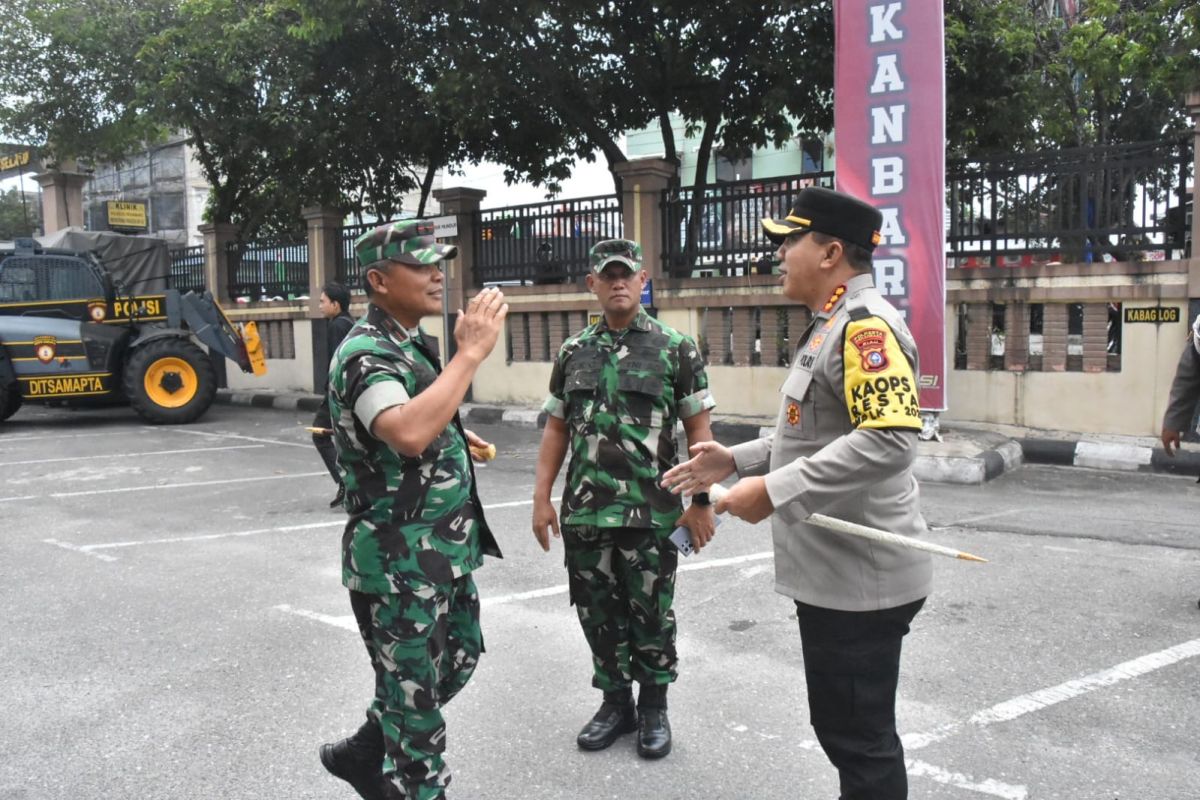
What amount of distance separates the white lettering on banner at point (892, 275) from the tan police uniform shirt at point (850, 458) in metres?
6.58

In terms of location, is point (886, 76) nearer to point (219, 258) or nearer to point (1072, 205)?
point (1072, 205)

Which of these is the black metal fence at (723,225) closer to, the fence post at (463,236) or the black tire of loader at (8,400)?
the fence post at (463,236)

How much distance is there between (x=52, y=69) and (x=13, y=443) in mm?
8277

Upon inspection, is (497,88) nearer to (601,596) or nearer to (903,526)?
(601,596)

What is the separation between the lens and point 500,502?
7848 mm

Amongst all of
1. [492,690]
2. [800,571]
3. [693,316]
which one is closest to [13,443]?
[693,316]

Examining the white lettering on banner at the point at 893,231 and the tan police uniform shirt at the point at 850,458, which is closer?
the tan police uniform shirt at the point at 850,458

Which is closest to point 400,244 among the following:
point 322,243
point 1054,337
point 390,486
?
point 390,486

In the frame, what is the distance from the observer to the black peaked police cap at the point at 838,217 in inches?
93.7

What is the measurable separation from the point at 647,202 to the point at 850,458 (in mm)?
10462

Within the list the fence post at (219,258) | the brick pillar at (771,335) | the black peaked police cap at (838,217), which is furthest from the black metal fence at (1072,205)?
the fence post at (219,258)

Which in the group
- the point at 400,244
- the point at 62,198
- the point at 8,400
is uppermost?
the point at 62,198

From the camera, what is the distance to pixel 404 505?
2.61m

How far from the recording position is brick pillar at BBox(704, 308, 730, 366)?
11812 mm
